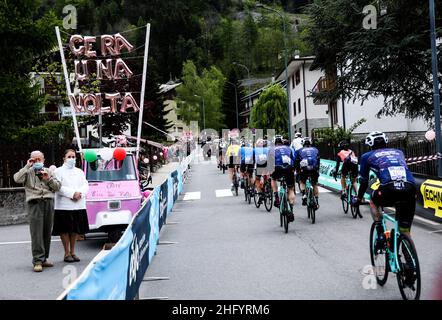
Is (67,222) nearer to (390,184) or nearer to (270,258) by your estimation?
(270,258)

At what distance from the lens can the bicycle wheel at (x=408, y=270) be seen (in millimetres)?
6336

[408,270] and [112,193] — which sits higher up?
[112,193]

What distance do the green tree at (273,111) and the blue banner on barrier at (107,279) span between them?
58.7 m

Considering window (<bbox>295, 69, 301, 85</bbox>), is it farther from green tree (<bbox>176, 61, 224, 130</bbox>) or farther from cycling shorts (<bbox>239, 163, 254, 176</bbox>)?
green tree (<bbox>176, 61, 224, 130</bbox>)

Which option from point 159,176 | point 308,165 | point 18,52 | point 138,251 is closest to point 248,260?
point 138,251

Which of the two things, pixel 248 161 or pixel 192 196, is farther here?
pixel 192 196

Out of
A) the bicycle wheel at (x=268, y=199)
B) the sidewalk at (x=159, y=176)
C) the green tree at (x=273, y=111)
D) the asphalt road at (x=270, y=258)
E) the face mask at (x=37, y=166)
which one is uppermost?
the green tree at (x=273, y=111)

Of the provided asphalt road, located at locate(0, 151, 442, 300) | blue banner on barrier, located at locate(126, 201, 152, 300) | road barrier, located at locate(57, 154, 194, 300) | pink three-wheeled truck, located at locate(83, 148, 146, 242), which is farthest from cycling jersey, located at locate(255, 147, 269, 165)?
road barrier, located at locate(57, 154, 194, 300)

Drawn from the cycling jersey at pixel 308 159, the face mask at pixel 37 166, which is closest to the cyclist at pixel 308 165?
the cycling jersey at pixel 308 159

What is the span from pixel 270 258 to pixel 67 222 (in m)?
3.49

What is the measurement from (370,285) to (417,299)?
52.3 inches

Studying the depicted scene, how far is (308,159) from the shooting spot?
14648mm

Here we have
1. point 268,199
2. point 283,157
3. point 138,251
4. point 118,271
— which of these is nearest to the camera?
point 118,271

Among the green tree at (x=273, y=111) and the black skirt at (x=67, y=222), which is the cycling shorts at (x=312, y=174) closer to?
the black skirt at (x=67, y=222)
